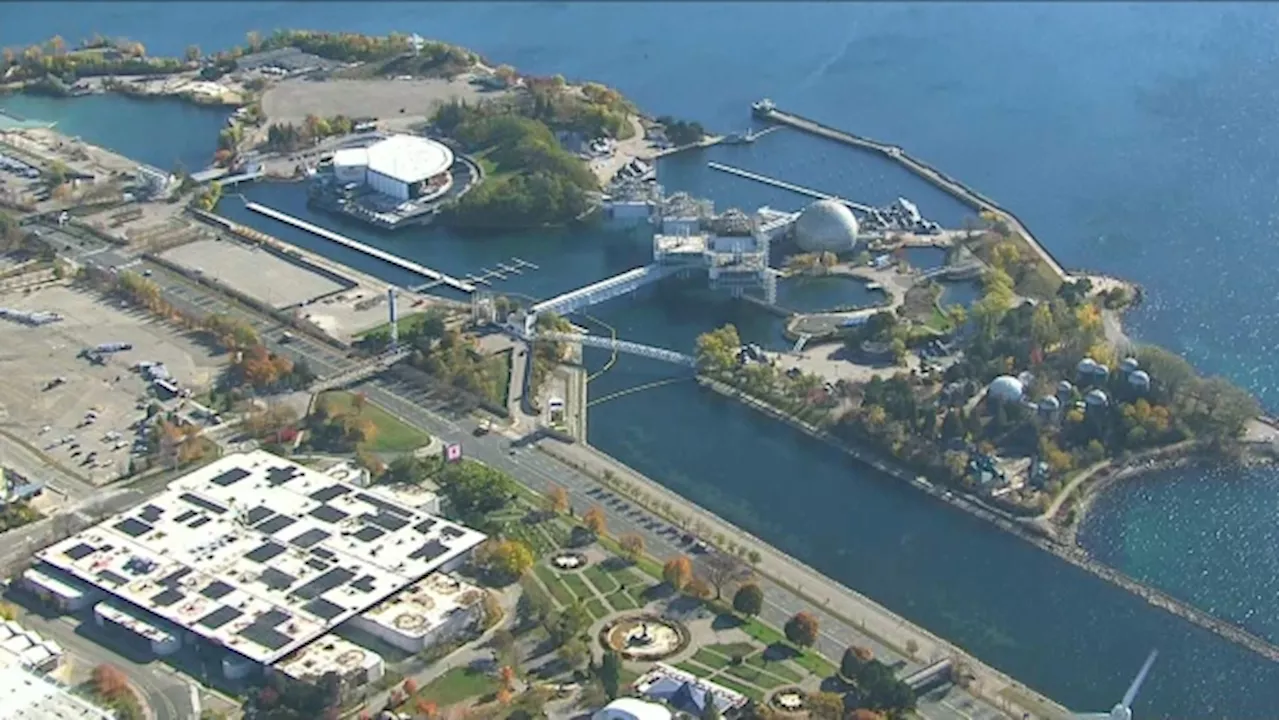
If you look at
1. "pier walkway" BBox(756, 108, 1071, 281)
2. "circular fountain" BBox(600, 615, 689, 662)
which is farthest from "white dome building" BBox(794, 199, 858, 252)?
"circular fountain" BBox(600, 615, 689, 662)

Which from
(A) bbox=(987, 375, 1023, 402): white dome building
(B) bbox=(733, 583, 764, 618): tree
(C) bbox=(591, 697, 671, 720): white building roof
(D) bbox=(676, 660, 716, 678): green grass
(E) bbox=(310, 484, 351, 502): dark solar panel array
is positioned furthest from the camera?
(A) bbox=(987, 375, 1023, 402): white dome building

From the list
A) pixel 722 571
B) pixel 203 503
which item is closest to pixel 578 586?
pixel 722 571

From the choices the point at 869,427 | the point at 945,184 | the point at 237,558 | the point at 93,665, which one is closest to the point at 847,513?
the point at 869,427

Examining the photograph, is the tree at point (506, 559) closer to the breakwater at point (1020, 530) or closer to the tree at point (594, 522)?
the tree at point (594, 522)

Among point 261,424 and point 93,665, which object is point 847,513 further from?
point 93,665

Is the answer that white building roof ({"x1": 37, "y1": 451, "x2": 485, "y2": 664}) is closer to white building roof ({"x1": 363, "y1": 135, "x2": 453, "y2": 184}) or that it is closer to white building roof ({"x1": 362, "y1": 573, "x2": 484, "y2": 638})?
white building roof ({"x1": 362, "y1": 573, "x2": 484, "y2": 638})

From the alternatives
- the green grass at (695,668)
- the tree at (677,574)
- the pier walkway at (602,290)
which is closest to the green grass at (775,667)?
the green grass at (695,668)

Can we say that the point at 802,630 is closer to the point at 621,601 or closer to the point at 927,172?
the point at 621,601
